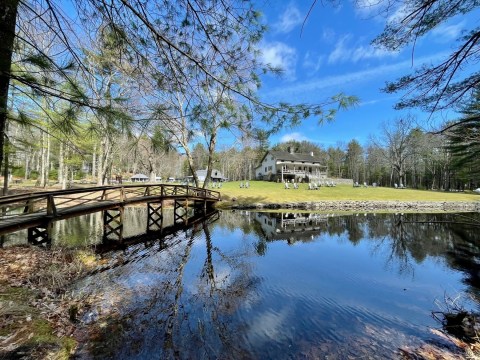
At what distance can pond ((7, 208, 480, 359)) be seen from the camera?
4.56 metres

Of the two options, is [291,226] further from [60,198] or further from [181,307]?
[60,198]

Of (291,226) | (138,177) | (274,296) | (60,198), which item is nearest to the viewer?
(274,296)

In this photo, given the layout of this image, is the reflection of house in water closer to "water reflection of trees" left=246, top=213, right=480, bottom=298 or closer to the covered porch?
"water reflection of trees" left=246, top=213, right=480, bottom=298

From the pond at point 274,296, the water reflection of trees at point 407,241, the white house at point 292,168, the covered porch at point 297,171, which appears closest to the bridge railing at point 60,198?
the pond at point 274,296

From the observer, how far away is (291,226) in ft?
57.3

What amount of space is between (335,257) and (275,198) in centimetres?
1836

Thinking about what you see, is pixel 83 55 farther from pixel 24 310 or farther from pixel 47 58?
pixel 24 310

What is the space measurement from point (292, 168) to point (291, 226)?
118ft

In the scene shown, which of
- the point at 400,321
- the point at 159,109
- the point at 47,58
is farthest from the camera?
the point at 400,321

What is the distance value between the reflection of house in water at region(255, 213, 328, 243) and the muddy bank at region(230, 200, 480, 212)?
3.49 meters

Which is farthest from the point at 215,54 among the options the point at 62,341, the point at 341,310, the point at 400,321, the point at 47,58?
the point at 400,321

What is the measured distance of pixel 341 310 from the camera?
6.04m

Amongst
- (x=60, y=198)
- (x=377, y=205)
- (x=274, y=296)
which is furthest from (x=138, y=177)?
(x=274, y=296)

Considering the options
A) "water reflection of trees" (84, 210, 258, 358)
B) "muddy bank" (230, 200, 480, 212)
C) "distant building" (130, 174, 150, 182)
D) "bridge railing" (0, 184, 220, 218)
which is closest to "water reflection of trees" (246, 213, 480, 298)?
"water reflection of trees" (84, 210, 258, 358)
